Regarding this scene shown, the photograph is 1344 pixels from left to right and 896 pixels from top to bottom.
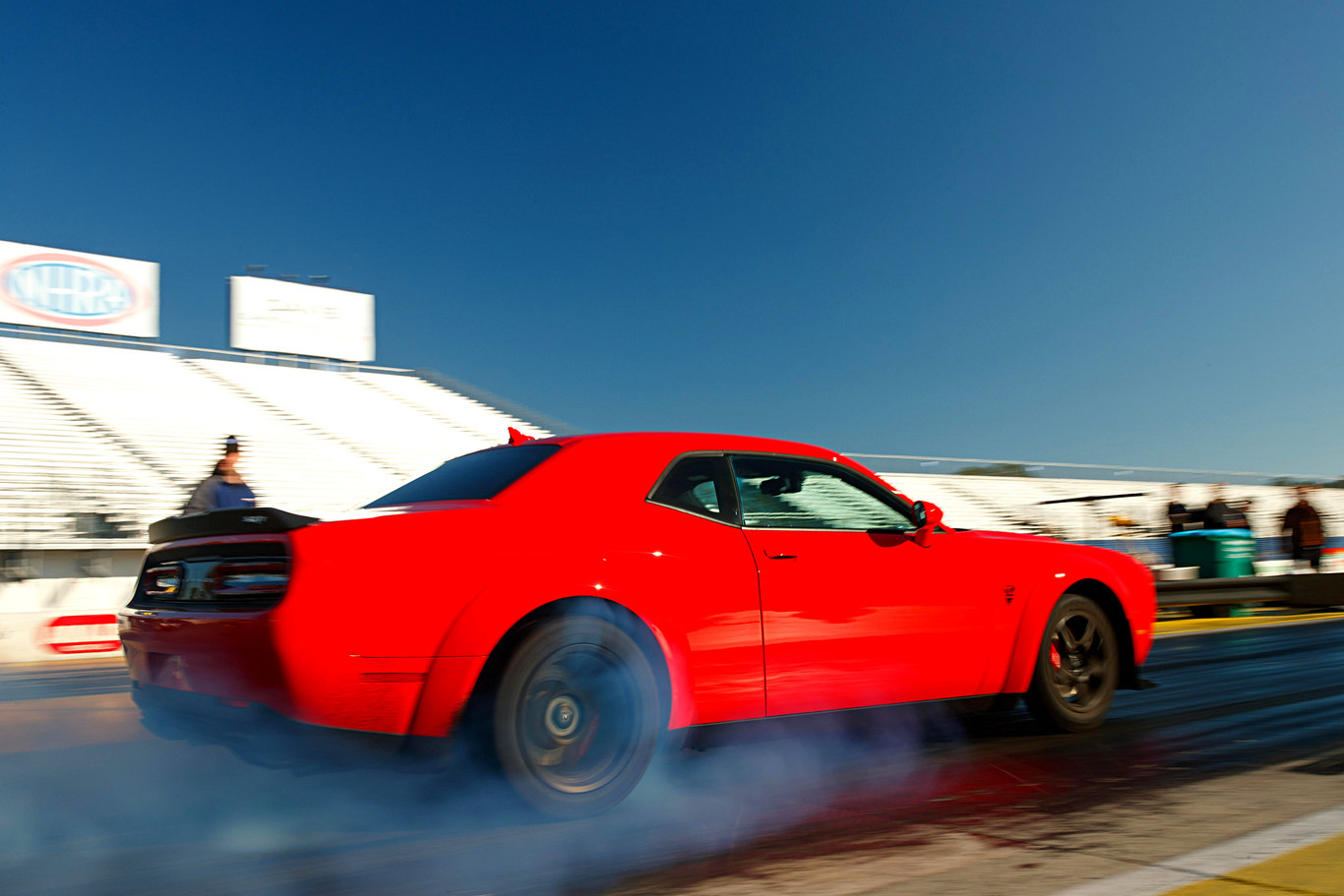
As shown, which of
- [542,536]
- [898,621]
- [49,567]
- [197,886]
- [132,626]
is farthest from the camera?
[49,567]

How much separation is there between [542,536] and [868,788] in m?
1.69

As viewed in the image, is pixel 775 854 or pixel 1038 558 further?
pixel 1038 558

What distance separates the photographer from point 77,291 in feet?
113

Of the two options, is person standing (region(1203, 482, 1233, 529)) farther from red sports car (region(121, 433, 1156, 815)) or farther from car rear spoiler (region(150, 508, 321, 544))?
car rear spoiler (region(150, 508, 321, 544))

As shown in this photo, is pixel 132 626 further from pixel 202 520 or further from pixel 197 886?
pixel 197 886

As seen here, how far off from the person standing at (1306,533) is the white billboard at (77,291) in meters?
32.8

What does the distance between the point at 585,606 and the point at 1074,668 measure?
288cm

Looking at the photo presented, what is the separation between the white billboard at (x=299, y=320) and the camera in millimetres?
38750

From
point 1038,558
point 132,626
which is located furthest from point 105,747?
point 1038,558

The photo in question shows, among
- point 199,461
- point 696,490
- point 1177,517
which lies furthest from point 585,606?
point 199,461

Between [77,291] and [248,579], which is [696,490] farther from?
[77,291]

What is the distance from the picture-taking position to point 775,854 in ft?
11.3

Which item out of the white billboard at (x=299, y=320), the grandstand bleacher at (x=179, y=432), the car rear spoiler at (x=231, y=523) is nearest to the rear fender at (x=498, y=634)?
the car rear spoiler at (x=231, y=523)

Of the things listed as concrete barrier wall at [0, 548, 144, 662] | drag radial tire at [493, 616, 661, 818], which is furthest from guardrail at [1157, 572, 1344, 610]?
concrete barrier wall at [0, 548, 144, 662]
